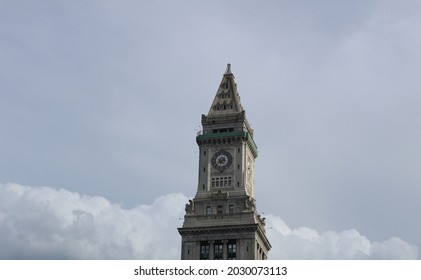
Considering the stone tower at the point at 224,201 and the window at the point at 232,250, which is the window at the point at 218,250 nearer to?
the stone tower at the point at 224,201

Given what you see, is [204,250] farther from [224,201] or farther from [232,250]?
[224,201]

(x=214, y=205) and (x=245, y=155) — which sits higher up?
(x=245, y=155)

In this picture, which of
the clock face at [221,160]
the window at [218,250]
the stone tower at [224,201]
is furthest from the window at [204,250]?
the clock face at [221,160]

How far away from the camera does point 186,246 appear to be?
182 metres

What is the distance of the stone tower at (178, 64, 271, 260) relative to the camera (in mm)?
180875

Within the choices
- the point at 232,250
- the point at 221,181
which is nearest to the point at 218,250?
the point at 232,250

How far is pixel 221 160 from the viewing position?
7623 inches

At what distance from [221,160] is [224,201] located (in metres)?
11.3

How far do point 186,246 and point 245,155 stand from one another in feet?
90.8

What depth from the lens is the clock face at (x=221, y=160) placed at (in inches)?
7596

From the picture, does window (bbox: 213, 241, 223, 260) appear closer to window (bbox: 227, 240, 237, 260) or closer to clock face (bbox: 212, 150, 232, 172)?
window (bbox: 227, 240, 237, 260)
